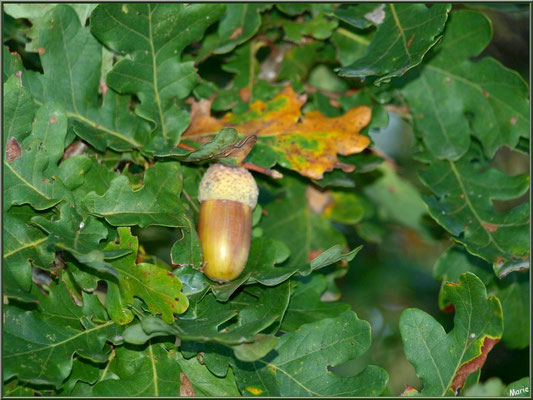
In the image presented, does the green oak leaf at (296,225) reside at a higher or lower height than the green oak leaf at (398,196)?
higher

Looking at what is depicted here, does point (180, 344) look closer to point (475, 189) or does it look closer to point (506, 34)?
point (475, 189)

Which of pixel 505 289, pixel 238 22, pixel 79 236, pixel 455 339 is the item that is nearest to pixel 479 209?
pixel 505 289

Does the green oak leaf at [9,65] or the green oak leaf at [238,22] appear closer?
the green oak leaf at [9,65]

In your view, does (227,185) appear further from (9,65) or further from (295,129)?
(9,65)

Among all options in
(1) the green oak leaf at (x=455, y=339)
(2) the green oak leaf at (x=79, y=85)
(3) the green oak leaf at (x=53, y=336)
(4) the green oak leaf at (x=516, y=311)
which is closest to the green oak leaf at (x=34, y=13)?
(2) the green oak leaf at (x=79, y=85)

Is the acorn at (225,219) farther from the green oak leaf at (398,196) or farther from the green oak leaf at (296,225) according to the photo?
the green oak leaf at (398,196)

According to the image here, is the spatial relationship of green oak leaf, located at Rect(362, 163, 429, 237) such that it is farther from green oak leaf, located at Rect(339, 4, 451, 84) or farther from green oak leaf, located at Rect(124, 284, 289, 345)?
green oak leaf, located at Rect(124, 284, 289, 345)

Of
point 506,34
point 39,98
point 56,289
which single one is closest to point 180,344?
point 56,289
